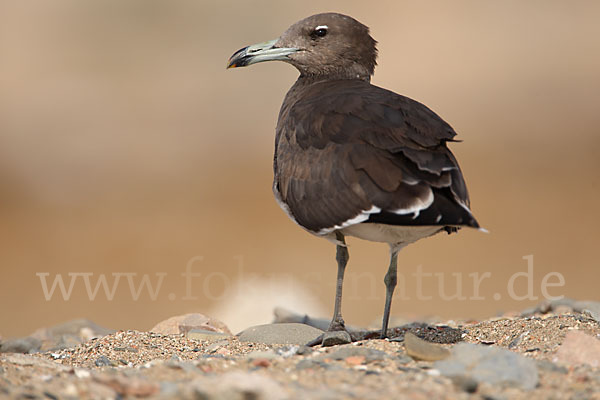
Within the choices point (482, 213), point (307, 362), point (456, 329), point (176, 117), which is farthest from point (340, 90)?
point (176, 117)

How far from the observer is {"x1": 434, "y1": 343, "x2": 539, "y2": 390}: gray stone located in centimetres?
431

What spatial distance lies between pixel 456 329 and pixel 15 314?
8318mm

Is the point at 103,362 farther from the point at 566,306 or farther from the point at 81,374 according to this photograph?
the point at 566,306

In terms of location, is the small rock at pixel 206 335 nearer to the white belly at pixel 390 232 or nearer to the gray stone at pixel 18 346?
the gray stone at pixel 18 346

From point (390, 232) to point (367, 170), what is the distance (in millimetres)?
523

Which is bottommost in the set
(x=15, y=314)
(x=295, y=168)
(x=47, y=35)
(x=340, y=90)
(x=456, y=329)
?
(x=15, y=314)

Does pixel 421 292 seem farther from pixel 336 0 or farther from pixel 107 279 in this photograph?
pixel 336 0

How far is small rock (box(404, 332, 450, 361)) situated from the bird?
2.83 feet

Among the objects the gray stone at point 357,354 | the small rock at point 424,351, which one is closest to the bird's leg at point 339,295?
the gray stone at point 357,354

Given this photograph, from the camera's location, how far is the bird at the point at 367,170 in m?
5.47

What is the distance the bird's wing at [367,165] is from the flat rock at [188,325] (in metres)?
1.76

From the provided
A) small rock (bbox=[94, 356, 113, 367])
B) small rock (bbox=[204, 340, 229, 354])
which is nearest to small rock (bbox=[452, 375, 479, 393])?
small rock (bbox=[204, 340, 229, 354])

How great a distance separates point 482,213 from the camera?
15.5 metres

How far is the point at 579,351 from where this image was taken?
4.96 metres
